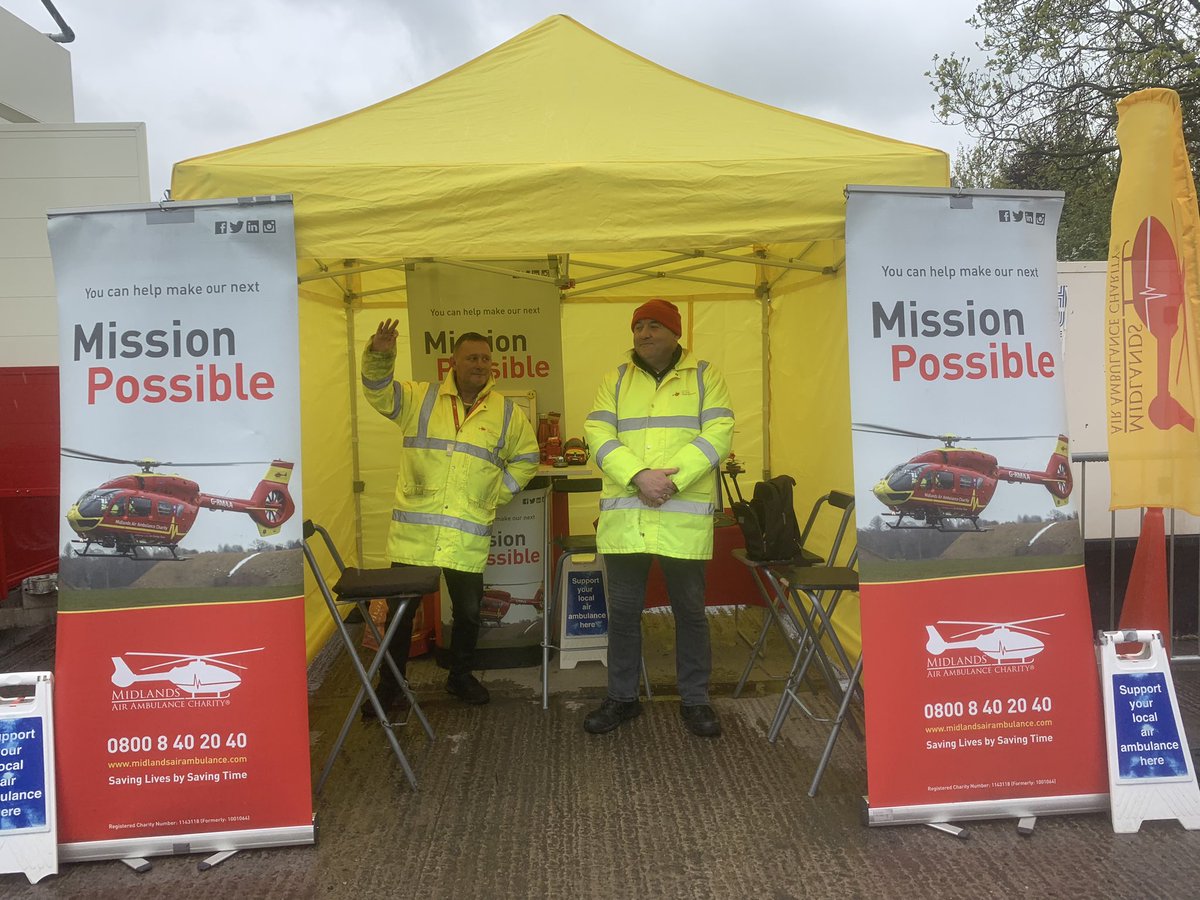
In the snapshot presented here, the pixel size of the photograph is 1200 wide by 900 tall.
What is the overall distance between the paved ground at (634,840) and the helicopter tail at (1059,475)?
1132 millimetres

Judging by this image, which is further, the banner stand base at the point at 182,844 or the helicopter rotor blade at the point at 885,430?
the helicopter rotor blade at the point at 885,430

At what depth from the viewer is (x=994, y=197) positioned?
2.81 metres

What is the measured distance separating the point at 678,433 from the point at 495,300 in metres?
1.81

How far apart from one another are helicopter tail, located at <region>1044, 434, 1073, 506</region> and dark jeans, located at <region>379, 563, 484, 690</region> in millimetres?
2464

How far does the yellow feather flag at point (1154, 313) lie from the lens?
3.03 m

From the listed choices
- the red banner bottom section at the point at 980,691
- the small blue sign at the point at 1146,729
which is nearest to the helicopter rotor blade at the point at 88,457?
the red banner bottom section at the point at 980,691

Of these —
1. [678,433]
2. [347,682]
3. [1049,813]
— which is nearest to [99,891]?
[347,682]

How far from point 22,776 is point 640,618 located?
2294 mm

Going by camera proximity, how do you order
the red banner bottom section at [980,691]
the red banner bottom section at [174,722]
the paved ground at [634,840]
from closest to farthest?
the paved ground at [634,840] < the red banner bottom section at [174,722] < the red banner bottom section at [980,691]

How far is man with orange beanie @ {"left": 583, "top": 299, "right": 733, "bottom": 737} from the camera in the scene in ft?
10.6

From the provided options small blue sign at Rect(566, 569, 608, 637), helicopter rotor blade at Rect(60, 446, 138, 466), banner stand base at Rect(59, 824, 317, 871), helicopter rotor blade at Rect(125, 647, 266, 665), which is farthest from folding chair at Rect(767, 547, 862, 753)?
helicopter rotor blade at Rect(60, 446, 138, 466)

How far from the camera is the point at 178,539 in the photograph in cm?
262

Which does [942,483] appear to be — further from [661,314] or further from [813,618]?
[661,314]

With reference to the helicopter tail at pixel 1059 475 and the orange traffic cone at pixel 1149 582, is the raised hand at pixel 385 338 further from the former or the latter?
the orange traffic cone at pixel 1149 582
